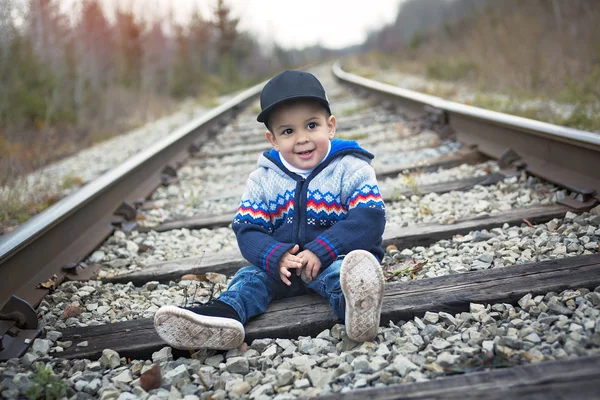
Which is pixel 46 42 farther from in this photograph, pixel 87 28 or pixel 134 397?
pixel 134 397

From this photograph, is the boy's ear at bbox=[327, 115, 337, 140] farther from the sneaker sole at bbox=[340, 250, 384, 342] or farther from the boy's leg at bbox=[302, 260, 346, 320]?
the sneaker sole at bbox=[340, 250, 384, 342]

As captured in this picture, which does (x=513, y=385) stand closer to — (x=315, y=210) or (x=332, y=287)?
(x=332, y=287)

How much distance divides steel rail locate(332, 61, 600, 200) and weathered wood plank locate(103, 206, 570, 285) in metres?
0.27

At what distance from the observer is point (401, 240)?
2.66 metres

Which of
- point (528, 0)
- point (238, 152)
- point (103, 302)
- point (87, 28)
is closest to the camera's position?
point (103, 302)

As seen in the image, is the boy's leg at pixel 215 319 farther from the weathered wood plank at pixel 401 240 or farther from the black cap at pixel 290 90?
the black cap at pixel 290 90

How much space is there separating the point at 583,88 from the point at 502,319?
494cm

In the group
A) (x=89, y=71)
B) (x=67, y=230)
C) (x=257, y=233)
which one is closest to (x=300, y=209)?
(x=257, y=233)

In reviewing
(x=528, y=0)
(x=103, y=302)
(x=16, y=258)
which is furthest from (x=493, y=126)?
(x=528, y=0)

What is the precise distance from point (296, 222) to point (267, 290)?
320 mm

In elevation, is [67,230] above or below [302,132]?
below

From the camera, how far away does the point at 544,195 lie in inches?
116

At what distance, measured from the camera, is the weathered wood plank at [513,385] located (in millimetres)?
1328

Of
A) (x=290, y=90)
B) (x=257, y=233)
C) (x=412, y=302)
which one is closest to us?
(x=412, y=302)
